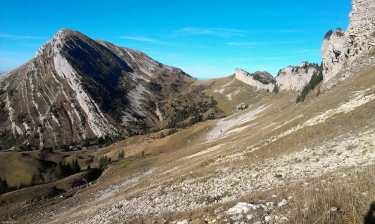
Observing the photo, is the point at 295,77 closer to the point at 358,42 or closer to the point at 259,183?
the point at 358,42

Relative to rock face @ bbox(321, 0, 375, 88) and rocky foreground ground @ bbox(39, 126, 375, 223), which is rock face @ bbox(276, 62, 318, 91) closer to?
rock face @ bbox(321, 0, 375, 88)

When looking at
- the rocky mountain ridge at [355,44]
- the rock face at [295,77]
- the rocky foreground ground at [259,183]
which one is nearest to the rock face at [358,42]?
the rocky mountain ridge at [355,44]

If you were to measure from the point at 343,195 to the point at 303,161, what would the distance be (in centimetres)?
1205

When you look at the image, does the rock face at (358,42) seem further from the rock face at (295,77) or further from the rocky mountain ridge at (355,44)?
the rock face at (295,77)

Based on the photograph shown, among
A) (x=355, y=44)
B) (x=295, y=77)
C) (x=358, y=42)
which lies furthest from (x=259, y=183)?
(x=295, y=77)

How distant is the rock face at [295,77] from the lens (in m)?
133

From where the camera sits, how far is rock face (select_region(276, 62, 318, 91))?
133250 mm

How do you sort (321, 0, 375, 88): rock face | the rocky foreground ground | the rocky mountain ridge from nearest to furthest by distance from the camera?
the rocky foreground ground, (321, 0, 375, 88): rock face, the rocky mountain ridge

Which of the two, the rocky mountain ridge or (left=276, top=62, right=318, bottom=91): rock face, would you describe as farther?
(left=276, top=62, right=318, bottom=91): rock face

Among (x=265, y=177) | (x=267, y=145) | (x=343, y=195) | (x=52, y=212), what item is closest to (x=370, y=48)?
(x=267, y=145)

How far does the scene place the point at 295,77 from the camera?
14912 cm

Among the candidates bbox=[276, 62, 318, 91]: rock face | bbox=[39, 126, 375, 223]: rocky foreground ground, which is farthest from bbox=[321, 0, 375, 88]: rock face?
bbox=[276, 62, 318, 91]: rock face

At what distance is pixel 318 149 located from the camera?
2211cm

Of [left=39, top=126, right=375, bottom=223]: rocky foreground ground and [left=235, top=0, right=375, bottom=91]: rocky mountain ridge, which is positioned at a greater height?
[left=235, top=0, right=375, bottom=91]: rocky mountain ridge
